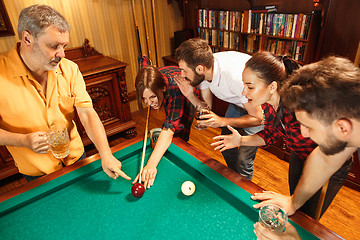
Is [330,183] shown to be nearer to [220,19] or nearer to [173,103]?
[173,103]

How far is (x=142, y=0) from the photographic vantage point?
3.44 m

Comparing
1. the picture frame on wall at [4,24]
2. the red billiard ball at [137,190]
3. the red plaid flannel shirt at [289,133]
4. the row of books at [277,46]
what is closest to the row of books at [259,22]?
the row of books at [277,46]

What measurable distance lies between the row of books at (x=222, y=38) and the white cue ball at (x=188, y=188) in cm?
265

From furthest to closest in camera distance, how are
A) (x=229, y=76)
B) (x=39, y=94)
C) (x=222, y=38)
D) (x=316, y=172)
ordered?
(x=222, y=38)
(x=229, y=76)
(x=39, y=94)
(x=316, y=172)

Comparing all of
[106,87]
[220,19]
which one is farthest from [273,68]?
[220,19]

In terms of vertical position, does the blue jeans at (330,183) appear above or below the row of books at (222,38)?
below

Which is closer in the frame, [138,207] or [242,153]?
[138,207]

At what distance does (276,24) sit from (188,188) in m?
2.43

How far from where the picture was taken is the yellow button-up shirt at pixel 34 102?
54.3 inches

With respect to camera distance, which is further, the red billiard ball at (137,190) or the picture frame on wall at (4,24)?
the picture frame on wall at (4,24)

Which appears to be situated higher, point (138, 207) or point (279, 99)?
point (279, 99)

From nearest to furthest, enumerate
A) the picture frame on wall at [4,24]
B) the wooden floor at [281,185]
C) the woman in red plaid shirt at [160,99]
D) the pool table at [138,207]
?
the pool table at [138,207]
the woman in red plaid shirt at [160,99]
the wooden floor at [281,185]
the picture frame on wall at [4,24]

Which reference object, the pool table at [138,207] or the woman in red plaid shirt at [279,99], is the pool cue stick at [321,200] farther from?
the pool table at [138,207]

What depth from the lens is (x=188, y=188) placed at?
123 cm
